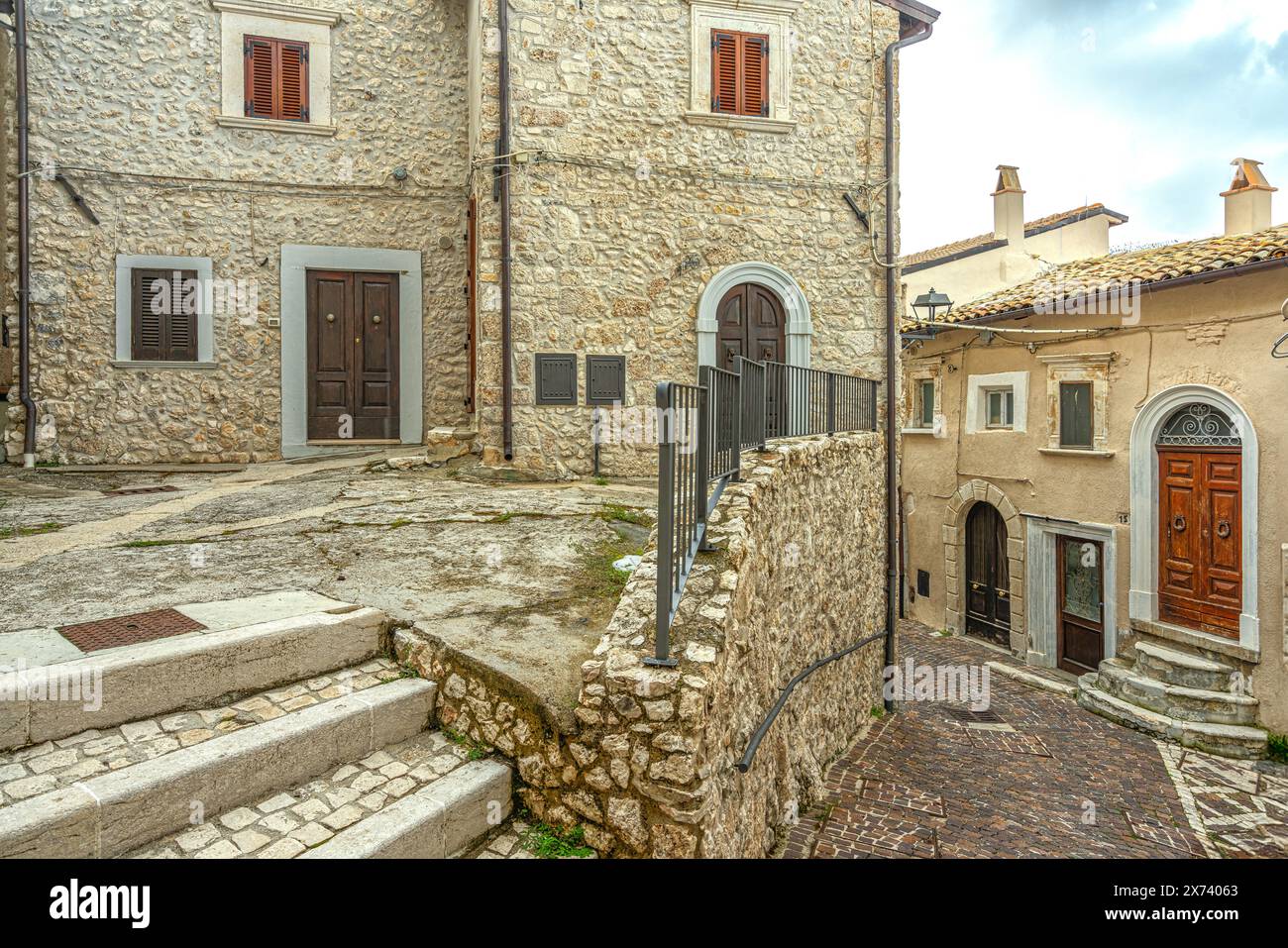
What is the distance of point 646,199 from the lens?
9.95 meters

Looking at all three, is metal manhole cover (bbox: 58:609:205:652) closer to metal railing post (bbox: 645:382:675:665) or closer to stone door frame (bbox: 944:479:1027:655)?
metal railing post (bbox: 645:382:675:665)

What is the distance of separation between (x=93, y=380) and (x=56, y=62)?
13.0ft

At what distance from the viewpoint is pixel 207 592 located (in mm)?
4289

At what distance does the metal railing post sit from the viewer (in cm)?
328

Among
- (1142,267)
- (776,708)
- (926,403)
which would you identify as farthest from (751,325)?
(926,403)

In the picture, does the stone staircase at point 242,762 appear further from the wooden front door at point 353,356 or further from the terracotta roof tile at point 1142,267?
the terracotta roof tile at point 1142,267

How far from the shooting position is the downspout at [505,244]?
929 centimetres

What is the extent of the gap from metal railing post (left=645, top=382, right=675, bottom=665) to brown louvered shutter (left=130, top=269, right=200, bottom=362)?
931 cm

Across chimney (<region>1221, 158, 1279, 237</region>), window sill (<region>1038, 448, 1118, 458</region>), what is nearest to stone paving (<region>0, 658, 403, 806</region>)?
window sill (<region>1038, 448, 1118, 458</region>)

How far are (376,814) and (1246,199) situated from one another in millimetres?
16549

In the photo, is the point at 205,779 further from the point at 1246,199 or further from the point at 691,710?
the point at 1246,199

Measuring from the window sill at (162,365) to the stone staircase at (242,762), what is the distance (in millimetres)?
8129

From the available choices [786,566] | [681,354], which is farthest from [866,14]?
[786,566]
